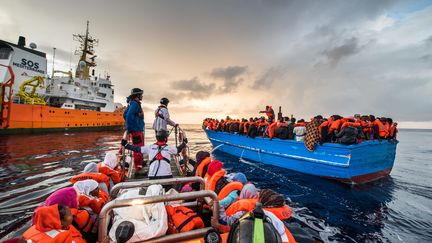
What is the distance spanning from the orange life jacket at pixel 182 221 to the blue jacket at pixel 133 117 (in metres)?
3.75

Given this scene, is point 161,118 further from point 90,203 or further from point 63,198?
point 63,198

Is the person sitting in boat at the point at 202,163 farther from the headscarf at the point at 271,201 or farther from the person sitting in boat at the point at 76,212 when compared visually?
the person sitting in boat at the point at 76,212

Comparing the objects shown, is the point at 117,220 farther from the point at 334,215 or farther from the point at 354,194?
the point at 354,194

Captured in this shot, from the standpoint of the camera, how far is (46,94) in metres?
26.5

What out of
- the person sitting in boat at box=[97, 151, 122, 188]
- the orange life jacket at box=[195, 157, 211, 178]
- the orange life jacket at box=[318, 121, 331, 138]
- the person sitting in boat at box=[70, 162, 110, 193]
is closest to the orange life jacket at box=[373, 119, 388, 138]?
the orange life jacket at box=[318, 121, 331, 138]

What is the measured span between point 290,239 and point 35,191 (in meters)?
7.95

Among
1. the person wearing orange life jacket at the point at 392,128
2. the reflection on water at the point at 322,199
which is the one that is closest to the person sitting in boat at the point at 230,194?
the reflection on water at the point at 322,199

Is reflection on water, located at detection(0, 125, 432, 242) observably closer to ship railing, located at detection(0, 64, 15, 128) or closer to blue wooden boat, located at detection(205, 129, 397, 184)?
blue wooden boat, located at detection(205, 129, 397, 184)

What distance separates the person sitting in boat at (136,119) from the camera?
19.0 feet

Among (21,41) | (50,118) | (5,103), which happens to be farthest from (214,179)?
(21,41)

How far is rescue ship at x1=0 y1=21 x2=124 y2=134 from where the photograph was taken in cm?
1938

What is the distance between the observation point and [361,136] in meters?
8.75

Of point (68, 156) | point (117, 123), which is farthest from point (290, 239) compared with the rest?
point (117, 123)

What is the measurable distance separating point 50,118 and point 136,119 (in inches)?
922
